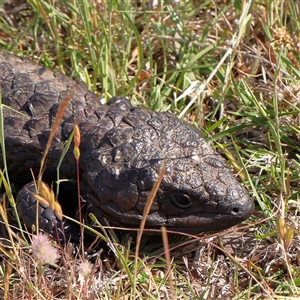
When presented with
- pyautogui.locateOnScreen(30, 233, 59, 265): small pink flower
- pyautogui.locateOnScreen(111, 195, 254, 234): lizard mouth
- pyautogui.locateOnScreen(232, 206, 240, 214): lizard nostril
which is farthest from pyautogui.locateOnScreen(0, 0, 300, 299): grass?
pyautogui.locateOnScreen(30, 233, 59, 265): small pink flower

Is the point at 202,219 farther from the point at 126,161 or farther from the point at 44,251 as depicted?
the point at 44,251

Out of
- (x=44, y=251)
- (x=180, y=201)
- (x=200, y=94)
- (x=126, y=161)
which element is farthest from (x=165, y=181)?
(x=200, y=94)

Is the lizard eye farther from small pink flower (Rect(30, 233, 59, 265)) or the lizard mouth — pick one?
small pink flower (Rect(30, 233, 59, 265))

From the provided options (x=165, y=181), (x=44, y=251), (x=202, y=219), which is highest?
(x=44, y=251)

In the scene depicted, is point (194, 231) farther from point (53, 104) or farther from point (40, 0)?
point (40, 0)

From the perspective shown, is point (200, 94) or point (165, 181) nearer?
point (165, 181)

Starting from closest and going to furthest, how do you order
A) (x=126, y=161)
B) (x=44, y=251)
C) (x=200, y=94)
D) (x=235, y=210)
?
(x=44, y=251), (x=235, y=210), (x=126, y=161), (x=200, y=94)

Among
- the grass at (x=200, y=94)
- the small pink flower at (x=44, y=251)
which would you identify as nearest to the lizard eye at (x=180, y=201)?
the grass at (x=200, y=94)
